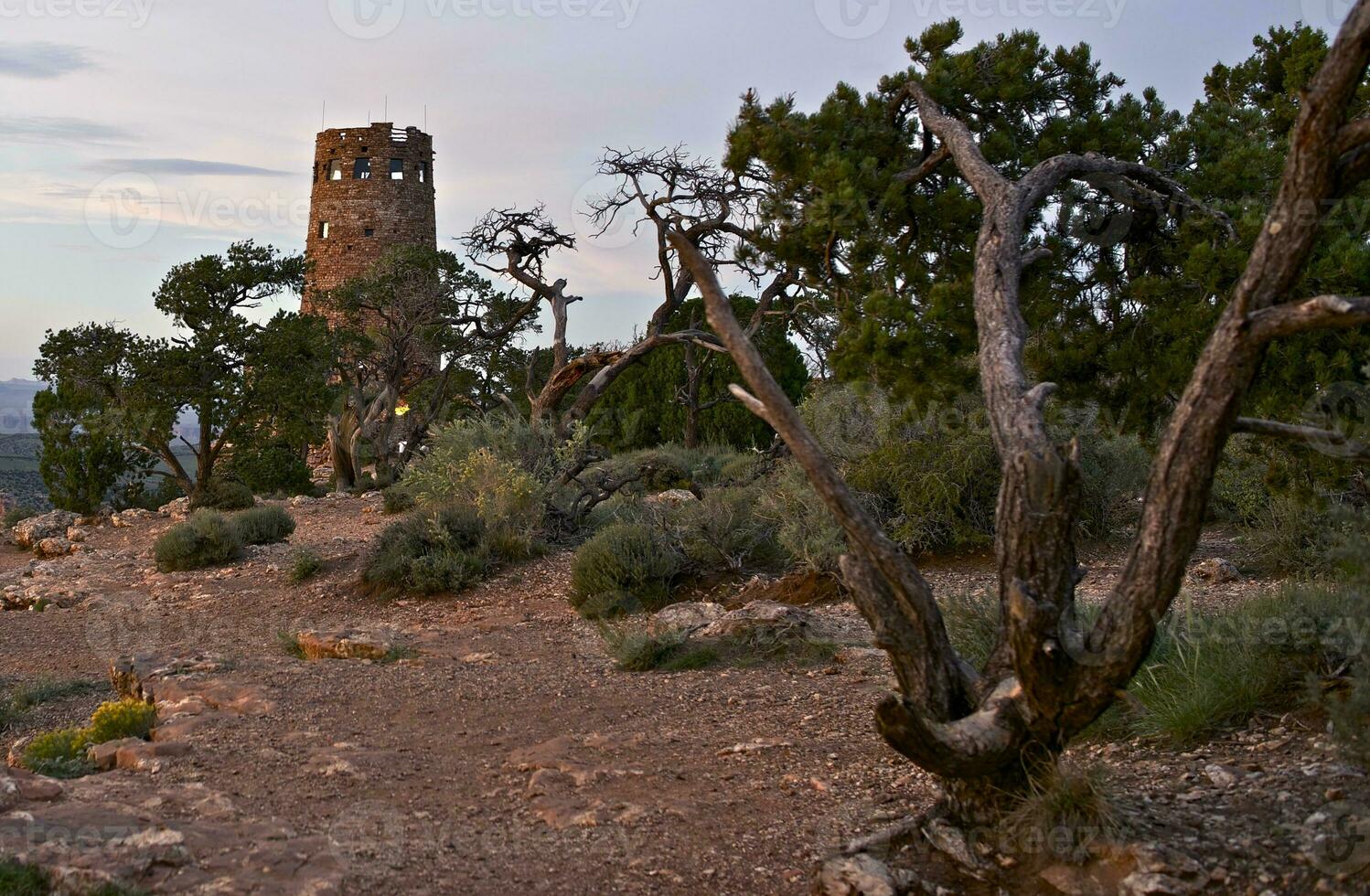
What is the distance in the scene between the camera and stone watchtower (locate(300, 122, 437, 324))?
1396 inches

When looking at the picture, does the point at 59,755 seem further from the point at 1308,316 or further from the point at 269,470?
the point at 269,470

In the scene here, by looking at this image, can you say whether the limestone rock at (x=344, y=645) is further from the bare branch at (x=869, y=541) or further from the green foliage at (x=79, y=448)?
the green foliage at (x=79, y=448)

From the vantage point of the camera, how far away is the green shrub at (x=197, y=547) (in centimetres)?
1289

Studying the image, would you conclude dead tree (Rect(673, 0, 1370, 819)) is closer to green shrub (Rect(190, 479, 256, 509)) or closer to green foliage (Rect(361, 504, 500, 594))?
green foliage (Rect(361, 504, 500, 594))

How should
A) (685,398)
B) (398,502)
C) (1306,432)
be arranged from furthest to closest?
(685,398)
(398,502)
(1306,432)

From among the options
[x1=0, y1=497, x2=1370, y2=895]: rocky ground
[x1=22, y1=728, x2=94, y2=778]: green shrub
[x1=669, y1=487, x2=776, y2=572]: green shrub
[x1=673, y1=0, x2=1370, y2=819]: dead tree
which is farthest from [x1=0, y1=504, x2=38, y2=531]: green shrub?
[x1=673, y1=0, x2=1370, y2=819]: dead tree

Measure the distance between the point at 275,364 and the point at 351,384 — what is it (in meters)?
1.63

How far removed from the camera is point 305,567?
11.6 metres

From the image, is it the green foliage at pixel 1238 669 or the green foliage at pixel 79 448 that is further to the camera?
the green foliage at pixel 79 448

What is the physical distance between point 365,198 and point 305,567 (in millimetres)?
26335

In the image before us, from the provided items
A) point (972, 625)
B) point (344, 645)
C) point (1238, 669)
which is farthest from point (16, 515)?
point (1238, 669)

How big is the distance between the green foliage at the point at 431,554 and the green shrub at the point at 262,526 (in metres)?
3.10

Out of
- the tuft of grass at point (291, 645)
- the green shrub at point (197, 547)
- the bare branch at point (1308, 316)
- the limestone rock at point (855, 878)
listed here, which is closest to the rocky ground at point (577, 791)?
the limestone rock at point (855, 878)

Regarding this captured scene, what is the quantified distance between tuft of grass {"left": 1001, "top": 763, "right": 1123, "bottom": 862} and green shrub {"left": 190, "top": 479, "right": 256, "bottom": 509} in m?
17.1
